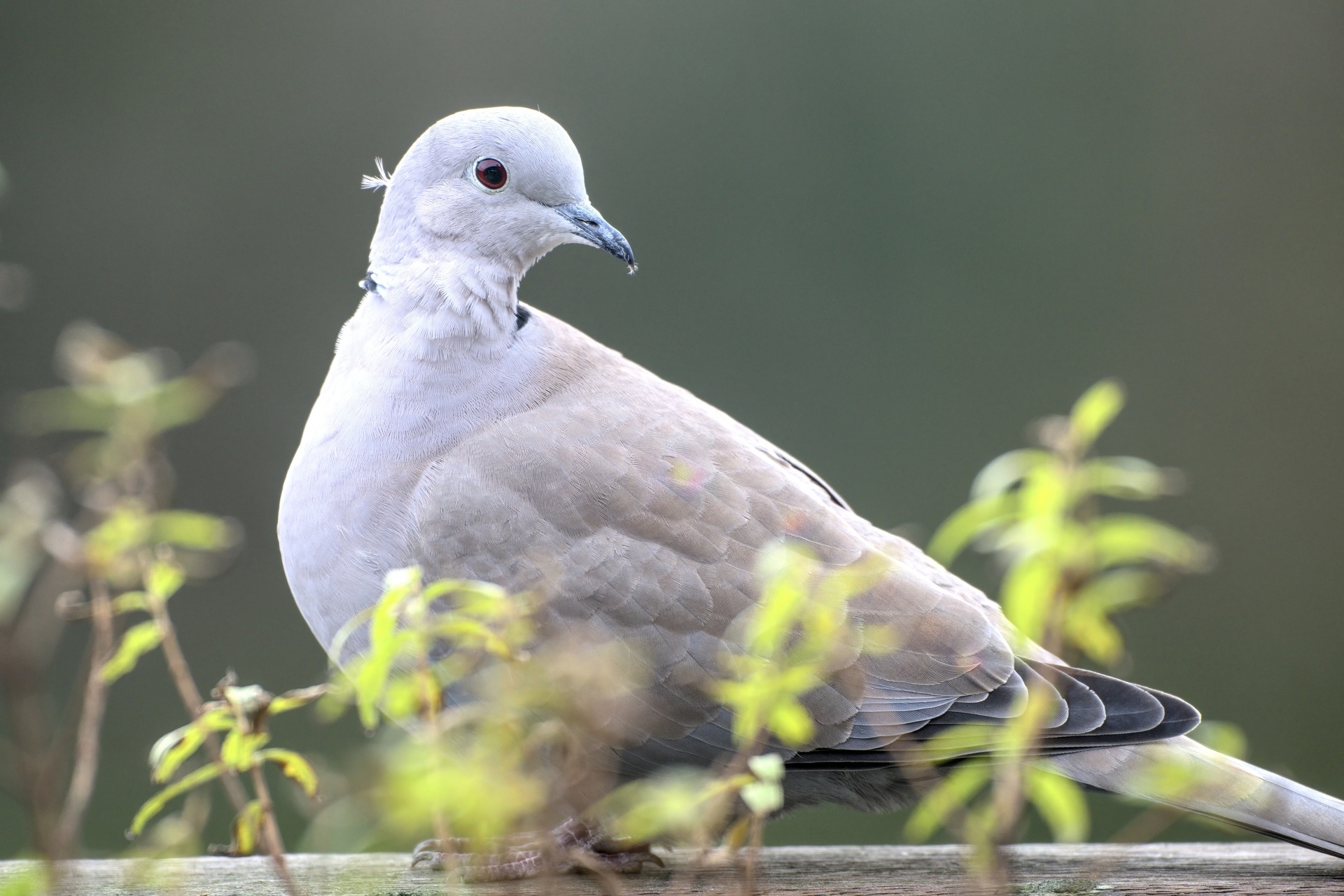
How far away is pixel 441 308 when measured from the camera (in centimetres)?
201

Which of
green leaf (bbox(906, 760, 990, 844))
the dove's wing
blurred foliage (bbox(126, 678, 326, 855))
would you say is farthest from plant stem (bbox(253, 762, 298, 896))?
the dove's wing

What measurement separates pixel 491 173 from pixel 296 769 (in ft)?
3.90

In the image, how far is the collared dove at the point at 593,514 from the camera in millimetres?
1727

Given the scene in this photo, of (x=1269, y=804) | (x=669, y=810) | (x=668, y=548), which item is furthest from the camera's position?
(x=668, y=548)

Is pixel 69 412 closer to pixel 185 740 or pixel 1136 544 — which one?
pixel 185 740

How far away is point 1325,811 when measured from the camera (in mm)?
1542

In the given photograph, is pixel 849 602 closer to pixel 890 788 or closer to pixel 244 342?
pixel 890 788

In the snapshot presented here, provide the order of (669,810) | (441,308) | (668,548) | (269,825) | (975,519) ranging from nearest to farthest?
(669,810)
(975,519)
(269,825)
(668,548)
(441,308)

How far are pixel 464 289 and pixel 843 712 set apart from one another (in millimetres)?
812

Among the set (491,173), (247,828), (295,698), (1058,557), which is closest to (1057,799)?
(1058,557)

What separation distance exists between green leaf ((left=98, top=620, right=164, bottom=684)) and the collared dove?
70 cm

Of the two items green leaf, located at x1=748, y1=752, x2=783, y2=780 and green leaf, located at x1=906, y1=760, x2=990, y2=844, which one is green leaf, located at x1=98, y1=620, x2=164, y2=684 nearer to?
green leaf, located at x1=748, y1=752, x2=783, y2=780

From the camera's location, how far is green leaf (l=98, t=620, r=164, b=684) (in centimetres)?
100

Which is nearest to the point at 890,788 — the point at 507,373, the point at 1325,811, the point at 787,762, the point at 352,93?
the point at 787,762
